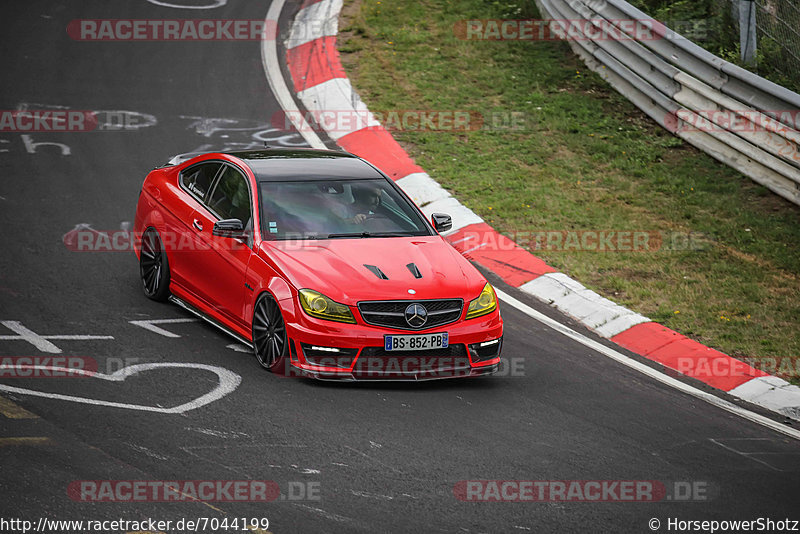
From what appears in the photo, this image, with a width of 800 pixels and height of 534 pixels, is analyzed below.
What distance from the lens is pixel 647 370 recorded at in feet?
29.1

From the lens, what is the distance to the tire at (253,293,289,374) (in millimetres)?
7652

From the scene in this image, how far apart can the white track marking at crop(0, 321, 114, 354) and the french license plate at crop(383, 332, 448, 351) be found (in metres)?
2.51

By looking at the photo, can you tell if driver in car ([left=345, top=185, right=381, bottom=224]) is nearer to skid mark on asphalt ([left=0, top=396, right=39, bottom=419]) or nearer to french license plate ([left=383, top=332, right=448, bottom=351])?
french license plate ([left=383, top=332, right=448, bottom=351])

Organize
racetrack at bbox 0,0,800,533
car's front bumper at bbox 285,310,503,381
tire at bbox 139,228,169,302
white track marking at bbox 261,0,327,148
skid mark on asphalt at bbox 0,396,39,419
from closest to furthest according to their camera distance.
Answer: racetrack at bbox 0,0,800,533, skid mark on asphalt at bbox 0,396,39,419, car's front bumper at bbox 285,310,503,381, tire at bbox 139,228,169,302, white track marking at bbox 261,0,327,148

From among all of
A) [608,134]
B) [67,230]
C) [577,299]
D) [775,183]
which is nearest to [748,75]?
[775,183]

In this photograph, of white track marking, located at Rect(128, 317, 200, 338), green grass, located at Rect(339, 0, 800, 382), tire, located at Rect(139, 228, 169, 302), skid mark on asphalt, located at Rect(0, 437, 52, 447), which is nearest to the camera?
skid mark on asphalt, located at Rect(0, 437, 52, 447)

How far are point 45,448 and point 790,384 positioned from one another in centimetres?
624

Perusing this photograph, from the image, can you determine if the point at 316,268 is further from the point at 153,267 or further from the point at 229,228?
the point at 153,267

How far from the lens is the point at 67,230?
10805mm

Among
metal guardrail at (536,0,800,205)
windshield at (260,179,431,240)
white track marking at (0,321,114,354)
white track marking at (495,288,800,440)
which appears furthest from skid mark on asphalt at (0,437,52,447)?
metal guardrail at (536,0,800,205)

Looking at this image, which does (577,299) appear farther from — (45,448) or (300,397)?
(45,448)

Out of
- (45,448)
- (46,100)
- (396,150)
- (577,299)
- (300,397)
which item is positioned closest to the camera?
(45,448)

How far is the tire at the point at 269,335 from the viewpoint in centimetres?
765

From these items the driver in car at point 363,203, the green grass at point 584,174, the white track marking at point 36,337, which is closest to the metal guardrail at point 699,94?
the green grass at point 584,174
